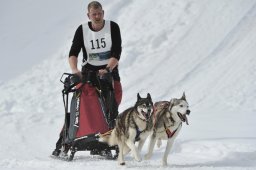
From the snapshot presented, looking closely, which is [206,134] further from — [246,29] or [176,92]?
[246,29]

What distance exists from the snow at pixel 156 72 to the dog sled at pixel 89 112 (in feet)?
0.72

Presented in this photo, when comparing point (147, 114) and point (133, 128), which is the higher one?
point (147, 114)

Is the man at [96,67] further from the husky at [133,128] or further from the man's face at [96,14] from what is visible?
the husky at [133,128]

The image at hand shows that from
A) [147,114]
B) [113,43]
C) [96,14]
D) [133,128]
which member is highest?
[96,14]

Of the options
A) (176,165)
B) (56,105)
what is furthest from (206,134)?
(56,105)

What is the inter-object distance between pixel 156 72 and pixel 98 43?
236 inches

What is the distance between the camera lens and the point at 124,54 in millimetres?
13430

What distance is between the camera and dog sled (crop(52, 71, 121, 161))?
6.51 metres

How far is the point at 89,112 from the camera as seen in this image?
6.58 metres

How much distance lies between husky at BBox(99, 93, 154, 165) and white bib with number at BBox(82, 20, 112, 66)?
80 cm

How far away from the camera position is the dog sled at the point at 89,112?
21.4ft

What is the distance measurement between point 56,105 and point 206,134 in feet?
14.8

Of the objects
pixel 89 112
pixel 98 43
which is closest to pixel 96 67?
pixel 98 43

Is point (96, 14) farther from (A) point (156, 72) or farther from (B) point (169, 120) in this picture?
(A) point (156, 72)
